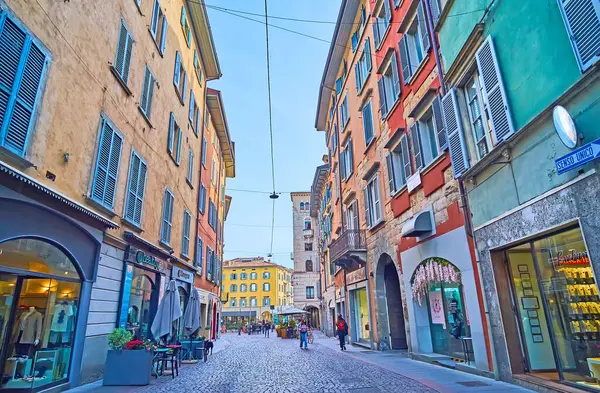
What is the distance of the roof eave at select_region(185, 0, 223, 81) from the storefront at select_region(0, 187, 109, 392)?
43.4ft

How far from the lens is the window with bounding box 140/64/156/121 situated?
11.6 meters

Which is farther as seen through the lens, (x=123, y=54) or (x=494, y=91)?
(x=123, y=54)

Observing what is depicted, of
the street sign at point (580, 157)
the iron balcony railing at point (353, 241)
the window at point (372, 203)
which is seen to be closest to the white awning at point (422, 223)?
the window at point (372, 203)

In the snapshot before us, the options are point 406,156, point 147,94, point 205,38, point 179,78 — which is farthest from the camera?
point 205,38

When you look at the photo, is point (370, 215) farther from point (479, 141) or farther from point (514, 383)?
point (514, 383)

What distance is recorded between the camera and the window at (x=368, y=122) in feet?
49.7

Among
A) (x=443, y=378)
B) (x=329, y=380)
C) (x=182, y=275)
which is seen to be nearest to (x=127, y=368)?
(x=329, y=380)

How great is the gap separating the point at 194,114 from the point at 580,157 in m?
17.5

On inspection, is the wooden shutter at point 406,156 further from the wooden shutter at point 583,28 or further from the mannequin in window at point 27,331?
the mannequin in window at point 27,331

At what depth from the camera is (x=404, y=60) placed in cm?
→ 1162

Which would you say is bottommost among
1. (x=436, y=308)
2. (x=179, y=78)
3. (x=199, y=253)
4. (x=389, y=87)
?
(x=436, y=308)

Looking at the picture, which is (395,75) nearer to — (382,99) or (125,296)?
(382,99)

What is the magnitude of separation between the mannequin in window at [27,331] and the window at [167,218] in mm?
6515

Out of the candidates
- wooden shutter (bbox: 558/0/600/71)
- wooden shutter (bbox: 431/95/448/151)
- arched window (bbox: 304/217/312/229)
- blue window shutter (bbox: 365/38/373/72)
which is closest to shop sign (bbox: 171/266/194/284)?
wooden shutter (bbox: 431/95/448/151)
